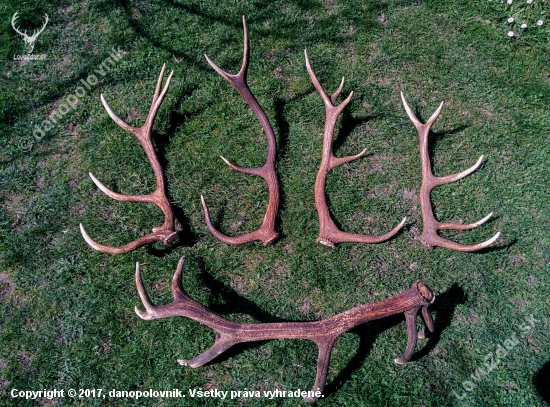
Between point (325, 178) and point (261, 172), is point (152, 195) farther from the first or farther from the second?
point (325, 178)

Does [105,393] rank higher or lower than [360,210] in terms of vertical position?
lower

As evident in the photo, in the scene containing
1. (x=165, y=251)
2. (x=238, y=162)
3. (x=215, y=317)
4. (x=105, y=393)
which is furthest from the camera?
(x=238, y=162)

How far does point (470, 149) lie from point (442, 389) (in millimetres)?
2199

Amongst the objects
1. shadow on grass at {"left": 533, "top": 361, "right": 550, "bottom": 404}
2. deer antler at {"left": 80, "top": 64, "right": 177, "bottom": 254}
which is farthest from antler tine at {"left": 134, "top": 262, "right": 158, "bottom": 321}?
shadow on grass at {"left": 533, "top": 361, "right": 550, "bottom": 404}

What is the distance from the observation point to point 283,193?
437cm

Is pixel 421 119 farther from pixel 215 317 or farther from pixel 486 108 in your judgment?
pixel 215 317

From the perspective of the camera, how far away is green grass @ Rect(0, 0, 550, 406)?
3773 mm

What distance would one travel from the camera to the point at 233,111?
15.3 feet

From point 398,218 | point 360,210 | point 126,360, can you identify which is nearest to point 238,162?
point 360,210

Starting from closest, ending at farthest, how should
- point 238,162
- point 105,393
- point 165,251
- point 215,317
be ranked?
point 215,317 < point 105,393 < point 165,251 < point 238,162

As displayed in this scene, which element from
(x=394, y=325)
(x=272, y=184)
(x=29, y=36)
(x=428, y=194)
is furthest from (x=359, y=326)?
(x=29, y=36)

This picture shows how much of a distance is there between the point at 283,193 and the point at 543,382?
2.54m

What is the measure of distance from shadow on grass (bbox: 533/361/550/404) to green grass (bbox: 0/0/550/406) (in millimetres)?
12

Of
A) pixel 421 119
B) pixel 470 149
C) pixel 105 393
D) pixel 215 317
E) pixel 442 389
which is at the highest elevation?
pixel 421 119
